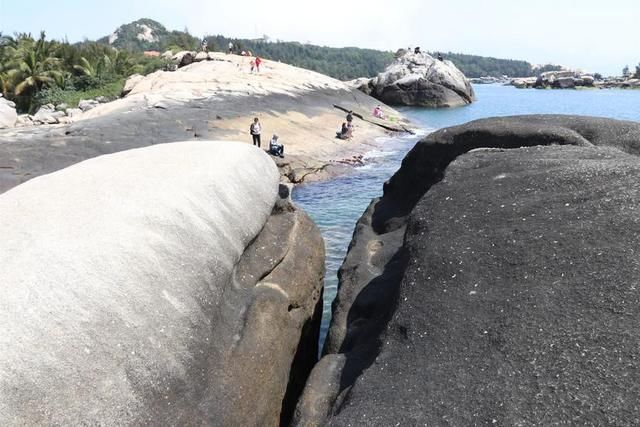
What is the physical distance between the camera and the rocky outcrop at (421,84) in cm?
6544

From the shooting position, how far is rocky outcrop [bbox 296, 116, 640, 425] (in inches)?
159

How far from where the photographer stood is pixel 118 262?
5.13 meters

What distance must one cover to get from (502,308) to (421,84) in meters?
63.9

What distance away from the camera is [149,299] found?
5.14 meters

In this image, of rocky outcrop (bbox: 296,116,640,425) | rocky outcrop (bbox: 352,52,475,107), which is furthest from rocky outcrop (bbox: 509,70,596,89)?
rocky outcrop (bbox: 296,116,640,425)

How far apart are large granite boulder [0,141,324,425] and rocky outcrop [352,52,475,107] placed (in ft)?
200

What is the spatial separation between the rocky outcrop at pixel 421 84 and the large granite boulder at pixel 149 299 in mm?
60810

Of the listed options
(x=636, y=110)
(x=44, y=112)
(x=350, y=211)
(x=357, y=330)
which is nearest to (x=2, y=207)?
(x=357, y=330)

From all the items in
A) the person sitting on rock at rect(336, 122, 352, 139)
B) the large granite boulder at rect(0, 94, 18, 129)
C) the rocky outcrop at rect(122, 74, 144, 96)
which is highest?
the rocky outcrop at rect(122, 74, 144, 96)

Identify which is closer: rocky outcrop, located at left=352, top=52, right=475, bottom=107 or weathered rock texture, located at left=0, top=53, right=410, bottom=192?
weathered rock texture, located at left=0, top=53, right=410, bottom=192

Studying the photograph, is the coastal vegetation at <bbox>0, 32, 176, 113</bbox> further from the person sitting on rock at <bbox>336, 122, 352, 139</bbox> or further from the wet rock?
the person sitting on rock at <bbox>336, 122, 352, 139</bbox>

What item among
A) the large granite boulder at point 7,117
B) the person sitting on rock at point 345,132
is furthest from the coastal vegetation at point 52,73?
the person sitting on rock at point 345,132

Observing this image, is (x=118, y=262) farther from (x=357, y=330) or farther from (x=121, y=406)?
(x=357, y=330)

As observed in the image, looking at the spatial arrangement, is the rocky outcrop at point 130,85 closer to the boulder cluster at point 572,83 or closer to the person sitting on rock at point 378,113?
the person sitting on rock at point 378,113
